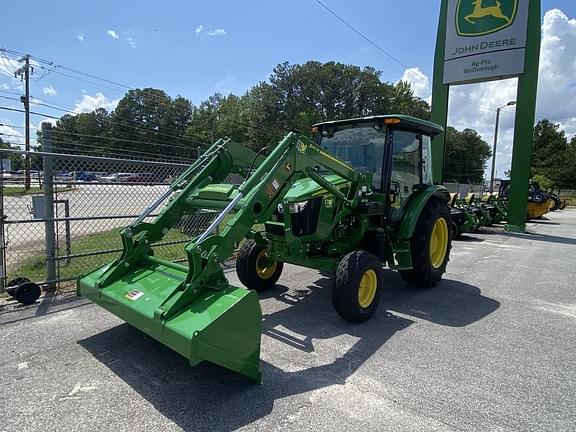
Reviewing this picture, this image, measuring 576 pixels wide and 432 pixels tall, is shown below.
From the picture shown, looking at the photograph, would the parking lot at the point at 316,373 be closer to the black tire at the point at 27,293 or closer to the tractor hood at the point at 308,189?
the black tire at the point at 27,293

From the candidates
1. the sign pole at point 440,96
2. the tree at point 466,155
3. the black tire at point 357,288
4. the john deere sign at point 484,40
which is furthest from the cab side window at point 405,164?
the tree at point 466,155

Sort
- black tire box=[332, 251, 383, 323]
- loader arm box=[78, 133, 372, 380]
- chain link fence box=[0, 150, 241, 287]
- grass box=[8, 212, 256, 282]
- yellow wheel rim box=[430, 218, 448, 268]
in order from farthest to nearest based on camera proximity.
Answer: yellow wheel rim box=[430, 218, 448, 268]
grass box=[8, 212, 256, 282]
chain link fence box=[0, 150, 241, 287]
black tire box=[332, 251, 383, 323]
loader arm box=[78, 133, 372, 380]

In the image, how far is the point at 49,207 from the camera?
4.97 meters

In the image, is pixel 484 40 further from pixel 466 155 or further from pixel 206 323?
pixel 466 155

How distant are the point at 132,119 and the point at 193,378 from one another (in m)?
62.8

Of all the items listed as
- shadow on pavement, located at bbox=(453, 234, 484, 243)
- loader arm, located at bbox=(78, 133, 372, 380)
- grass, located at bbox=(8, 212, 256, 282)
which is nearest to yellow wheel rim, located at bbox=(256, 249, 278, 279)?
grass, located at bbox=(8, 212, 256, 282)

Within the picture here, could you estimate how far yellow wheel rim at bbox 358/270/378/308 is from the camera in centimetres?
432

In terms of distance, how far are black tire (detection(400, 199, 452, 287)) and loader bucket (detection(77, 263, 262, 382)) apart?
319cm

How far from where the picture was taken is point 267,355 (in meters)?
3.48

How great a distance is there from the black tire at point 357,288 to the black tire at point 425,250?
4.16ft

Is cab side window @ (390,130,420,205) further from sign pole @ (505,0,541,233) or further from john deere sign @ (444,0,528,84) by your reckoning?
john deere sign @ (444,0,528,84)

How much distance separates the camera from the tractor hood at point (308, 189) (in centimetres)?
445

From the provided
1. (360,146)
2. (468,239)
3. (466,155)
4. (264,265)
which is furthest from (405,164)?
(466,155)

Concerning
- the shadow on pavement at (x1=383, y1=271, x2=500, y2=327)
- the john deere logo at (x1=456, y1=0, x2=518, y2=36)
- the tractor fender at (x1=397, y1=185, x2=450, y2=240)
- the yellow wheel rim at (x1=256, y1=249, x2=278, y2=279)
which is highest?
Result: the john deere logo at (x1=456, y1=0, x2=518, y2=36)
